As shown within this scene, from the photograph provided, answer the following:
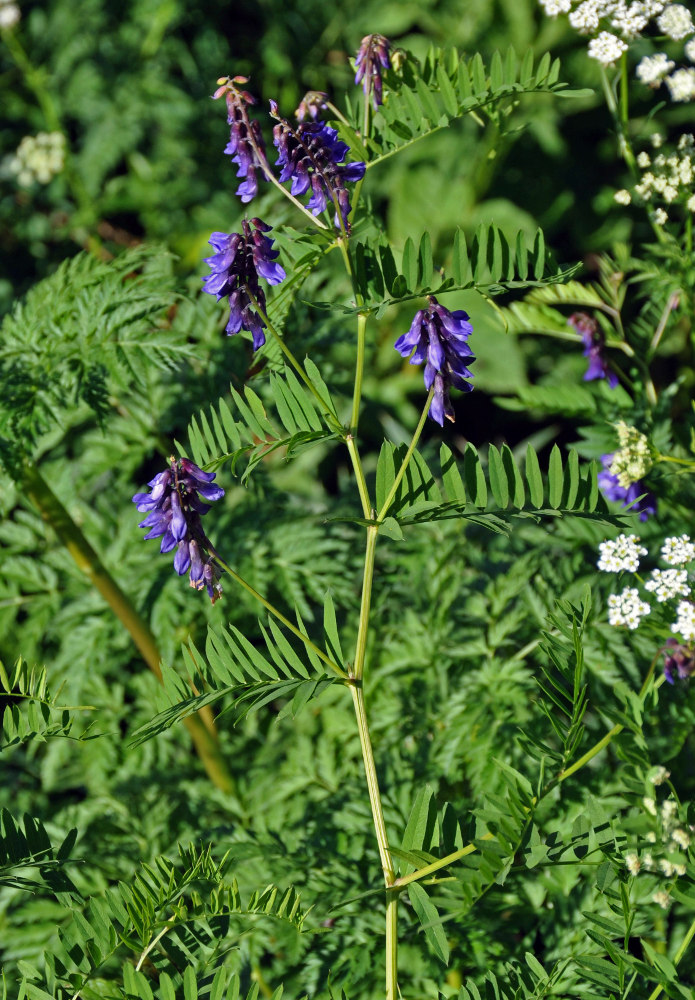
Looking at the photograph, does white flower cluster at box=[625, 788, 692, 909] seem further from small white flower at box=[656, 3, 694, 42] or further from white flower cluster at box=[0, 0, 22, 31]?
white flower cluster at box=[0, 0, 22, 31]

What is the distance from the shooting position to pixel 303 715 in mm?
2139

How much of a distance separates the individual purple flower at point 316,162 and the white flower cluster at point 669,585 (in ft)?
2.49

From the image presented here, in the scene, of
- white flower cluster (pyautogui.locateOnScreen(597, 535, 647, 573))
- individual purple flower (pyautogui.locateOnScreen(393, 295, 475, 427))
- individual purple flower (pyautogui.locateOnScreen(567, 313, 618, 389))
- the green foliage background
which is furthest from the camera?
individual purple flower (pyautogui.locateOnScreen(567, 313, 618, 389))

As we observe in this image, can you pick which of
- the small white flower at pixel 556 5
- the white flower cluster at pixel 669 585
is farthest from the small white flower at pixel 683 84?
the white flower cluster at pixel 669 585

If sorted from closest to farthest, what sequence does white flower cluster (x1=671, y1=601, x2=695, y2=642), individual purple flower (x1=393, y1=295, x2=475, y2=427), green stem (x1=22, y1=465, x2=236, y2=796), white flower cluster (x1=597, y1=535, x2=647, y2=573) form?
individual purple flower (x1=393, y1=295, x2=475, y2=427)
white flower cluster (x1=671, y1=601, x2=695, y2=642)
white flower cluster (x1=597, y1=535, x2=647, y2=573)
green stem (x1=22, y1=465, x2=236, y2=796)

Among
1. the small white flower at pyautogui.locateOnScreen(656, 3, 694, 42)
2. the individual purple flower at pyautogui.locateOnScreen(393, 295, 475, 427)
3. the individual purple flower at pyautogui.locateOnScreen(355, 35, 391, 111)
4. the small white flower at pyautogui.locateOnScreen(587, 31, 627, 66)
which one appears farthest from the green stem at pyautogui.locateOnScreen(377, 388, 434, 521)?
the small white flower at pyautogui.locateOnScreen(656, 3, 694, 42)

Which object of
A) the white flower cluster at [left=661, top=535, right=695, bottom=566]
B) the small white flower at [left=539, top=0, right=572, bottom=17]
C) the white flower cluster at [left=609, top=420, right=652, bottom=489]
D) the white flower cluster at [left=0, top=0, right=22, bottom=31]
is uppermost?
the white flower cluster at [left=0, top=0, right=22, bottom=31]

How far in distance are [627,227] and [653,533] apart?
2.16 metres

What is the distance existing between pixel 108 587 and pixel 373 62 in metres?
1.11

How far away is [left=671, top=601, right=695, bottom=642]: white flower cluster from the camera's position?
4.55ft

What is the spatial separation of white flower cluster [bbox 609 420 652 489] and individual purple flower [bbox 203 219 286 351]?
29.9 inches

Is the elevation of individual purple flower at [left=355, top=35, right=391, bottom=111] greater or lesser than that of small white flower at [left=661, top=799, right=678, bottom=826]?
greater

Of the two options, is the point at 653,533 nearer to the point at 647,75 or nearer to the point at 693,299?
the point at 693,299

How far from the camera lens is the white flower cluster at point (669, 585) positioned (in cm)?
144
